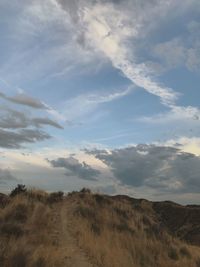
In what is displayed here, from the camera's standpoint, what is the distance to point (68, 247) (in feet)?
52.5

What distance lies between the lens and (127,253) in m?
17.8

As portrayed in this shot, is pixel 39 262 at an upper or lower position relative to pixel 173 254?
lower

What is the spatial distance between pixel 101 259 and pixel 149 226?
15.5m

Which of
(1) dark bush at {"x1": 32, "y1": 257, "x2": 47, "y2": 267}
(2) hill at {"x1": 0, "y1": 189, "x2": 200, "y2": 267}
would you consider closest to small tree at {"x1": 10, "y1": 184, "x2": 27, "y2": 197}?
(2) hill at {"x1": 0, "y1": 189, "x2": 200, "y2": 267}

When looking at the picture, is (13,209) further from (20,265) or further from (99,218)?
(20,265)

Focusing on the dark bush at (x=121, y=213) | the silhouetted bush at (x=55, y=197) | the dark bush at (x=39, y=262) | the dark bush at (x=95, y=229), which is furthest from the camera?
the silhouetted bush at (x=55, y=197)

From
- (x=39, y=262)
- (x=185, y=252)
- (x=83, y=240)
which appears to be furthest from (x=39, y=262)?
(x=185, y=252)

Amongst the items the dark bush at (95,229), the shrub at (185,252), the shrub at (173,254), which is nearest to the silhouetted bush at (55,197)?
the dark bush at (95,229)

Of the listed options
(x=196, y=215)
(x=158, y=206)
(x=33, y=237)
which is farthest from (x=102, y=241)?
(x=158, y=206)

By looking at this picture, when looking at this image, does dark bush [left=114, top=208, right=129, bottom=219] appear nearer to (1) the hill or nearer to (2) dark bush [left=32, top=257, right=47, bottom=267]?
(1) the hill

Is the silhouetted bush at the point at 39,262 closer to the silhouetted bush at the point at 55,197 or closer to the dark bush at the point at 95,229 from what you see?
the dark bush at the point at 95,229

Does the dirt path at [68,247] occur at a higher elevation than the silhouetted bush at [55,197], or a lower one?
lower

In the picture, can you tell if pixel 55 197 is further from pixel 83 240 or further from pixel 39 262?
pixel 39 262

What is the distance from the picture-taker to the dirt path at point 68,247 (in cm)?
1355
